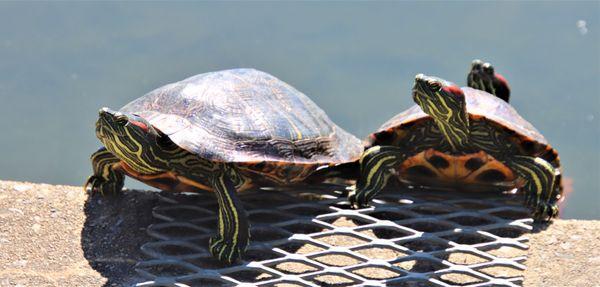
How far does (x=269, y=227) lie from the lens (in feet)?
12.3

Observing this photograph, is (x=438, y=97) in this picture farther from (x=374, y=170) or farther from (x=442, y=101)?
(x=374, y=170)

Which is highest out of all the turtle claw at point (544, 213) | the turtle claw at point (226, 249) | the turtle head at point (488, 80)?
the turtle head at point (488, 80)

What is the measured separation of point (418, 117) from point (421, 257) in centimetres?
97

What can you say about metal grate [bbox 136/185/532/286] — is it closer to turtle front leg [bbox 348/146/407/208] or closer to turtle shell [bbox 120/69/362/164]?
turtle front leg [bbox 348/146/407/208]

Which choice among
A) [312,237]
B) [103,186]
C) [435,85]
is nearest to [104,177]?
[103,186]

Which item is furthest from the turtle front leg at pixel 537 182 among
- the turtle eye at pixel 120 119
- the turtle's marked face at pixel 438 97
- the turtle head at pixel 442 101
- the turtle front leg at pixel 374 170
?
the turtle eye at pixel 120 119

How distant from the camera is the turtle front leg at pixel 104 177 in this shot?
4012 mm

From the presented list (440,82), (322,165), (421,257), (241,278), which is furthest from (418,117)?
(241,278)

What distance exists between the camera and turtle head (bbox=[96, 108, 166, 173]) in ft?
11.4

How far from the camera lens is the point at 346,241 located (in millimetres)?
3736

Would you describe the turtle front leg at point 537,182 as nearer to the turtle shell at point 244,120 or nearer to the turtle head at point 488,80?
the turtle shell at point 244,120

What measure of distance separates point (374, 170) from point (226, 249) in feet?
3.43

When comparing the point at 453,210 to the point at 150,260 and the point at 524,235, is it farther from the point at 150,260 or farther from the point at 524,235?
the point at 150,260

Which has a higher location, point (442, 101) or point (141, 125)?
point (442, 101)
